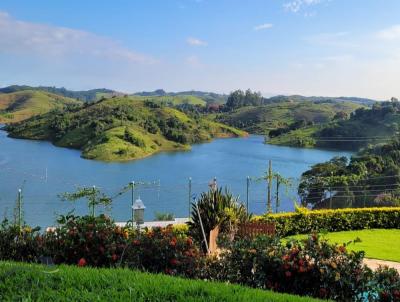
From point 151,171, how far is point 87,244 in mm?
46946

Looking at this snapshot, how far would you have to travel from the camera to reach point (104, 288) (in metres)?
3.33

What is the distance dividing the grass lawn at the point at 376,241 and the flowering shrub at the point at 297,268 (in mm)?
6018

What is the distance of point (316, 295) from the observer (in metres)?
4.31

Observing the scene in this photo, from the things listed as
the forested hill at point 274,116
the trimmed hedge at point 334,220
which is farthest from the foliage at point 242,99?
the trimmed hedge at point 334,220

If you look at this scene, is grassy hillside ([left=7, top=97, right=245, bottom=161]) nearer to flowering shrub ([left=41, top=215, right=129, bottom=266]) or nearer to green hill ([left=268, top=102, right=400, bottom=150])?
green hill ([left=268, top=102, right=400, bottom=150])

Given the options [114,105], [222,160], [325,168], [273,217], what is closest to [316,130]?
[222,160]

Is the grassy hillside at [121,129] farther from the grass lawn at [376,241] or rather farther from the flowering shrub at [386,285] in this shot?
the flowering shrub at [386,285]

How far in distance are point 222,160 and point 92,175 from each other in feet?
69.1

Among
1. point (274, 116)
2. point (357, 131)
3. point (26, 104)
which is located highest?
point (26, 104)

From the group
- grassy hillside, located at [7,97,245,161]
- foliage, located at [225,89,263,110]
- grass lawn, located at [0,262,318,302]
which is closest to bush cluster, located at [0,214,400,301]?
grass lawn, located at [0,262,318,302]

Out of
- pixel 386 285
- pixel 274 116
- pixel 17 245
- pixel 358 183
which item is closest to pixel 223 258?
pixel 386 285

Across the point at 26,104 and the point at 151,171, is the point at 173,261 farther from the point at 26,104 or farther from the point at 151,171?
the point at 26,104

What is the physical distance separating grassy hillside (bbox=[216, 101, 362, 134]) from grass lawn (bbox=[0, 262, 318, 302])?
4121 inches

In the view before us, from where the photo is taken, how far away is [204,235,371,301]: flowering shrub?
429 centimetres
